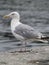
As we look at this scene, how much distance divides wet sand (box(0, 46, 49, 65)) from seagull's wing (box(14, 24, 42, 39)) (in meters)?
0.59

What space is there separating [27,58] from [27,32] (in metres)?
1.53

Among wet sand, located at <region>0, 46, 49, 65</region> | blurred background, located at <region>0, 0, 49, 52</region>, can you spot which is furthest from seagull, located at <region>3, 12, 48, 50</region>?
blurred background, located at <region>0, 0, 49, 52</region>

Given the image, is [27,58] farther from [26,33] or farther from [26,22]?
[26,22]

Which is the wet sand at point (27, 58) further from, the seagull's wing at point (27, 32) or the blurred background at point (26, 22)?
the blurred background at point (26, 22)

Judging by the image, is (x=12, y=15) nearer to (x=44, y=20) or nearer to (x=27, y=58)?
(x=27, y=58)

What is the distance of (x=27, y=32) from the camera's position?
446 inches

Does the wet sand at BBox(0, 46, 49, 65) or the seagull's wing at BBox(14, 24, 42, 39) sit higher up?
the seagull's wing at BBox(14, 24, 42, 39)

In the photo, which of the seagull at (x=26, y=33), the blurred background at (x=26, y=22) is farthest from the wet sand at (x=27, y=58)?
the blurred background at (x=26, y=22)

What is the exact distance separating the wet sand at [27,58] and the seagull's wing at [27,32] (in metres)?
0.59

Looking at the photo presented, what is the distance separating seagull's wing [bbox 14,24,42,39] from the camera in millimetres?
11062

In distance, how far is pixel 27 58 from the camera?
10070mm

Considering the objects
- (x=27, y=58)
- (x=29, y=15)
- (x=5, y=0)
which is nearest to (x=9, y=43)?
(x=27, y=58)

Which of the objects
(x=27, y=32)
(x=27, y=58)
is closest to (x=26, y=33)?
(x=27, y=32)

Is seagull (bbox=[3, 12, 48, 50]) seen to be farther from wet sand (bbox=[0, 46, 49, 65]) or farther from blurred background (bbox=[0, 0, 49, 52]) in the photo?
blurred background (bbox=[0, 0, 49, 52])
